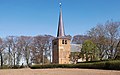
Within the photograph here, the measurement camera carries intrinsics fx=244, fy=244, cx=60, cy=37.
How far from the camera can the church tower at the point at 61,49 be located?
304 feet

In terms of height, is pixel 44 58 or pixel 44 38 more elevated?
pixel 44 38

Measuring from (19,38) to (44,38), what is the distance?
885 centimetres

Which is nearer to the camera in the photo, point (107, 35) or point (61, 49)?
point (107, 35)

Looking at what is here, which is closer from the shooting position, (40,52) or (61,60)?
(40,52)

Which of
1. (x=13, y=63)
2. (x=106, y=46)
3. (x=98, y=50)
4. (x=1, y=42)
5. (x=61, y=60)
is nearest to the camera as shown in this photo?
(x=106, y=46)

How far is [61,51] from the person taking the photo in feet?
311

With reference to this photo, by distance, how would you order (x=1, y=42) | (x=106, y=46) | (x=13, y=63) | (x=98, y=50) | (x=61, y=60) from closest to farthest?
(x=106, y=46), (x=98, y=50), (x=1, y=42), (x=13, y=63), (x=61, y=60)

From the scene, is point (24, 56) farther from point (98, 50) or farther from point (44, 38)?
point (98, 50)

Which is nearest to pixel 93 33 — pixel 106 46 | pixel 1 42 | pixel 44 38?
pixel 106 46

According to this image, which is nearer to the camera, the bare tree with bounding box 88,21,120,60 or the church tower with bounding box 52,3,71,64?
the bare tree with bounding box 88,21,120,60

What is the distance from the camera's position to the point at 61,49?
94.9 meters

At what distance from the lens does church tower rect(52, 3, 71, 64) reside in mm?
92750

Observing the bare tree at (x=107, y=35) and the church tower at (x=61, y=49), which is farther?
the church tower at (x=61, y=49)

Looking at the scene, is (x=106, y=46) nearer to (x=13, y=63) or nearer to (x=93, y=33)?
(x=93, y=33)
